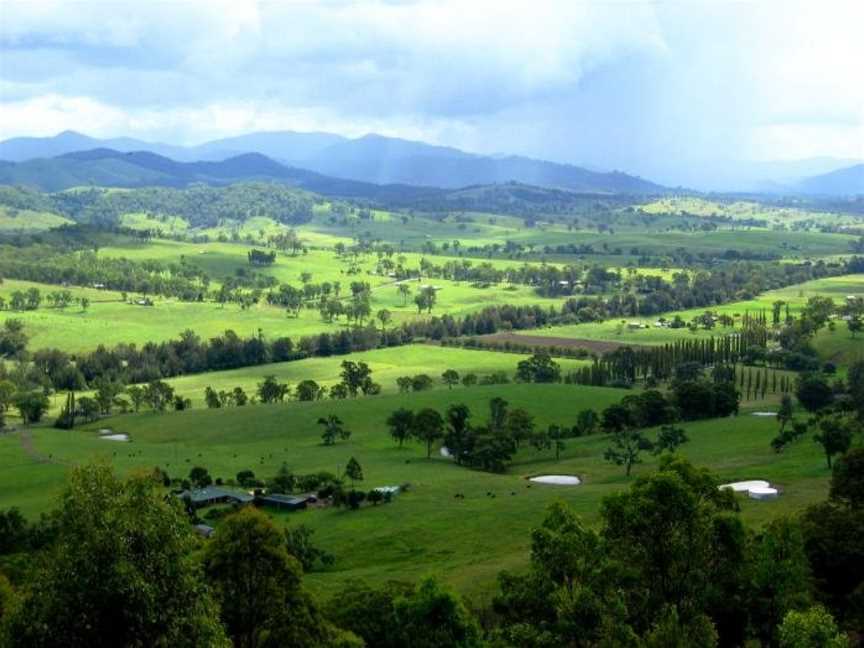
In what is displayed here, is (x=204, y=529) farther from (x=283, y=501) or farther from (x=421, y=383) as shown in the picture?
(x=421, y=383)

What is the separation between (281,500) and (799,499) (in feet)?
166

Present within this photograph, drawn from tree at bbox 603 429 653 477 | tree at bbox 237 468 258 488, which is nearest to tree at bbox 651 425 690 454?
tree at bbox 603 429 653 477

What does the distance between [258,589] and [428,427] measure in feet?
253

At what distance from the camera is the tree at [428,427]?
117 m

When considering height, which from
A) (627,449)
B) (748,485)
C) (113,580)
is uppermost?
(113,580)

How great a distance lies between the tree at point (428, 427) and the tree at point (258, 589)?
247 ft

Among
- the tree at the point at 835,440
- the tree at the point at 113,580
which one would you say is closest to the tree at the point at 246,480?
the tree at the point at 835,440

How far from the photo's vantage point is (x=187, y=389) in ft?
589

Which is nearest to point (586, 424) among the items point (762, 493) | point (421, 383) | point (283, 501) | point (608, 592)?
point (421, 383)

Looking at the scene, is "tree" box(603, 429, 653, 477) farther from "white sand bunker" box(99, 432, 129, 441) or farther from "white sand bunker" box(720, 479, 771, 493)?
"white sand bunker" box(99, 432, 129, 441)

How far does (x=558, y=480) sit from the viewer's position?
97062 millimetres

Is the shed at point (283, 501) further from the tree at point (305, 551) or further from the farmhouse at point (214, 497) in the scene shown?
the tree at point (305, 551)

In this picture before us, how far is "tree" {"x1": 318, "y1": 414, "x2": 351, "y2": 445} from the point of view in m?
125

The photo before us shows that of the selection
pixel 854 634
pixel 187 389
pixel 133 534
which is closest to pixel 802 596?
pixel 854 634
